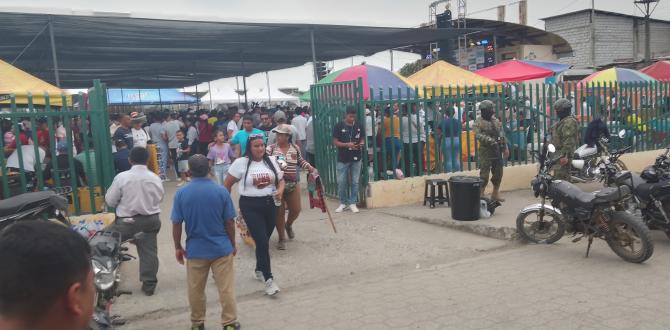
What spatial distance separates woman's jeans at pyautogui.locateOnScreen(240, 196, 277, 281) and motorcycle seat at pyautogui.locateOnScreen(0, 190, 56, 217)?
1.76m

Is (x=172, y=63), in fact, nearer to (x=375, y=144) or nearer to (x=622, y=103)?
(x=375, y=144)

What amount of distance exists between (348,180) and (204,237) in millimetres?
4855

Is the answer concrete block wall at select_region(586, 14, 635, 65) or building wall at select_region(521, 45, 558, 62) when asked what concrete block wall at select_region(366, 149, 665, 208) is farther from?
concrete block wall at select_region(586, 14, 635, 65)

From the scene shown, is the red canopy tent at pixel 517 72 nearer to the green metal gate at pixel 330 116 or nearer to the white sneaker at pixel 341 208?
the green metal gate at pixel 330 116

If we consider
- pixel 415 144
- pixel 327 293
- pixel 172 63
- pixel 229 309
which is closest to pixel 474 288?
pixel 327 293

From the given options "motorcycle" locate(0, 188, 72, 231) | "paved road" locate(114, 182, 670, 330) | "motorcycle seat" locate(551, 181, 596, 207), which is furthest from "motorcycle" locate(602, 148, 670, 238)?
"motorcycle" locate(0, 188, 72, 231)

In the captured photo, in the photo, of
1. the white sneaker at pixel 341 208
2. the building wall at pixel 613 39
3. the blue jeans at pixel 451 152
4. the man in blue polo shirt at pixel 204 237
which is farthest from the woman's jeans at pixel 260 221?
the building wall at pixel 613 39

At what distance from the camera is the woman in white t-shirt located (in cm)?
529

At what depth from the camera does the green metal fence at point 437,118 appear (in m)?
9.20

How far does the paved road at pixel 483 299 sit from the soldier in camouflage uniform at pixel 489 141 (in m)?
2.64

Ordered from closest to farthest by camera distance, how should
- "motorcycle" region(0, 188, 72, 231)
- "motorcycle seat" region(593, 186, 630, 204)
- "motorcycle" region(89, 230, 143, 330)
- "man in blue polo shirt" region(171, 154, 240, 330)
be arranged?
1. "motorcycle" region(89, 230, 143, 330)
2. "man in blue polo shirt" region(171, 154, 240, 330)
3. "motorcycle" region(0, 188, 72, 231)
4. "motorcycle seat" region(593, 186, 630, 204)

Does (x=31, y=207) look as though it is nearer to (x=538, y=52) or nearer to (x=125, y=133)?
(x=125, y=133)

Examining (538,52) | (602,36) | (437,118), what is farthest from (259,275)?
(602,36)

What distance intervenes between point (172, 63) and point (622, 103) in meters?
15.6
